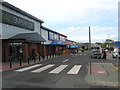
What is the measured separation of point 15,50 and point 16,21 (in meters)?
4.41

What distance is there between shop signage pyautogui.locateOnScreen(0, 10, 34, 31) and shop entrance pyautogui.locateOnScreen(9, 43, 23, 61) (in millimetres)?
3075

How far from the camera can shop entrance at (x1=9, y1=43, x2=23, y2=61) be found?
25.7 metres

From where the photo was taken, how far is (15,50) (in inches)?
1037

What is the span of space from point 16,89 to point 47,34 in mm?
35379

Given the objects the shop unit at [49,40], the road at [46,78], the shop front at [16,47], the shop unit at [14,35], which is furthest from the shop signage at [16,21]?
the road at [46,78]

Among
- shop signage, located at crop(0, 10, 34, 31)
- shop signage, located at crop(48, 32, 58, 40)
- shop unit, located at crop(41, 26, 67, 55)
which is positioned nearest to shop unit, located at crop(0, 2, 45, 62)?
shop signage, located at crop(0, 10, 34, 31)

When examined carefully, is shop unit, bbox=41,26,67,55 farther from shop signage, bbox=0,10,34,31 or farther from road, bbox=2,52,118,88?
road, bbox=2,52,118,88

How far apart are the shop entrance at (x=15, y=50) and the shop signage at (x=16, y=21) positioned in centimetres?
308

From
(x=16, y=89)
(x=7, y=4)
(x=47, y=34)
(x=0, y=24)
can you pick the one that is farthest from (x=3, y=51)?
(x=47, y=34)

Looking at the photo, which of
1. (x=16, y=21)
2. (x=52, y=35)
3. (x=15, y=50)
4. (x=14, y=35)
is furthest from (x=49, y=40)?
(x=15, y=50)

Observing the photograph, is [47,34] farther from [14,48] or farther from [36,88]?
[36,88]

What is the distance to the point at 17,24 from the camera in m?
27.5

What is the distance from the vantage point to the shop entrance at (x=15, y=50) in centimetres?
2570

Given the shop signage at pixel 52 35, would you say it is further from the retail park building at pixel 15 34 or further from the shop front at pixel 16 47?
the shop front at pixel 16 47
